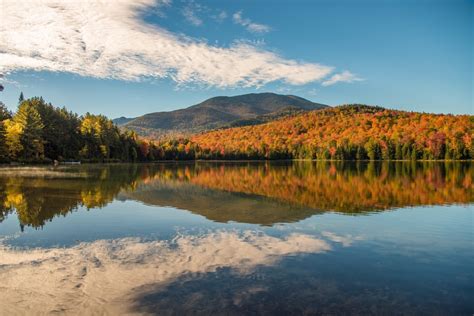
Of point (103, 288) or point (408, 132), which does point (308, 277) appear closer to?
point (103, 288)

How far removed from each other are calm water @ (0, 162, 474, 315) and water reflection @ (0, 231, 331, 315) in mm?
49

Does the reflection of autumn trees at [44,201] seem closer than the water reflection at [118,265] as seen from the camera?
No

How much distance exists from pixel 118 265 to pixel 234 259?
12.7 ft

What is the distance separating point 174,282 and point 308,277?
12.9ft

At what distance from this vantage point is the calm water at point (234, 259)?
30.7ft

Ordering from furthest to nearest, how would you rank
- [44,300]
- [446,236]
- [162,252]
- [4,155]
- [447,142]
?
[447,142], [4,155], [446,236], [162,252], [44,300]

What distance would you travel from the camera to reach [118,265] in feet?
40.2

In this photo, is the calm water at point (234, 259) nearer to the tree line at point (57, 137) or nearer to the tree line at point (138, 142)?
the tree line at point (57, 137)

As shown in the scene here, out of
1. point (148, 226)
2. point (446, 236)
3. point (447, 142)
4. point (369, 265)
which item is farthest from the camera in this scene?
point (447, 142)

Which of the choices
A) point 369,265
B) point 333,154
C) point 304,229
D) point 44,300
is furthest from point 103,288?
point 333,154

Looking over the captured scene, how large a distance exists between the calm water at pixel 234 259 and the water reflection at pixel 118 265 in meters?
0.05

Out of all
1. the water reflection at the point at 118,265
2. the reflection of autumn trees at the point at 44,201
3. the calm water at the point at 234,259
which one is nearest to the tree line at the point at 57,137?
the reflection of autumn trees at the point at 44,201

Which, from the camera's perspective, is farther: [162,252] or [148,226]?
[148,226]

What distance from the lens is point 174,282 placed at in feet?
35.2
